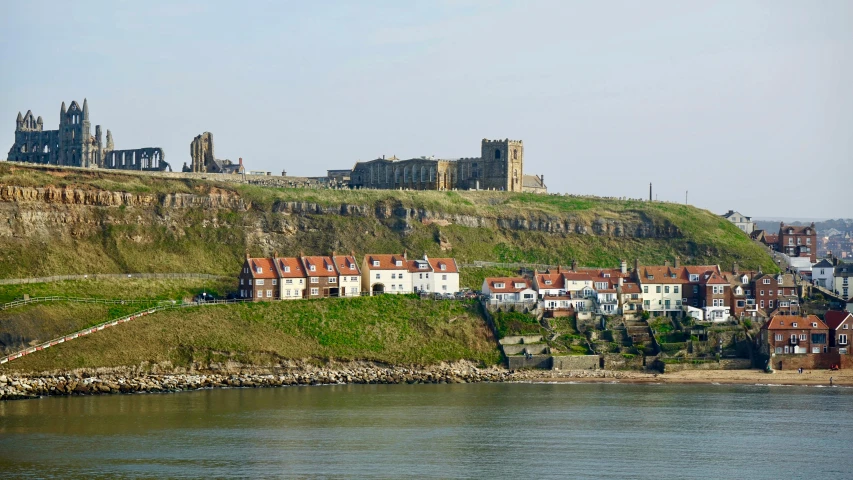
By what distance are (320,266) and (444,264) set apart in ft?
40.5

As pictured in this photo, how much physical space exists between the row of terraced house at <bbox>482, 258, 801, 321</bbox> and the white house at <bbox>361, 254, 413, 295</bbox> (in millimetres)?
7613

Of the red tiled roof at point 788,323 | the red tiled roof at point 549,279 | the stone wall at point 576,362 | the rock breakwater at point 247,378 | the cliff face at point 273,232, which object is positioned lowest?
the rock breakwater at point 247,378

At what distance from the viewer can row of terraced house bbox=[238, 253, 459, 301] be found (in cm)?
11081

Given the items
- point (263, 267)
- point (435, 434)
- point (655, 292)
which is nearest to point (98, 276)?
point (263, 267)

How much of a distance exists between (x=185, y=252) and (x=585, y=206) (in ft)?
165

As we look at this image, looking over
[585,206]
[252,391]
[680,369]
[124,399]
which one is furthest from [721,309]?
[124,399]

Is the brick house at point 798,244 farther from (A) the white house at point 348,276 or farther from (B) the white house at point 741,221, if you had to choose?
(A) the white house at point 348,276

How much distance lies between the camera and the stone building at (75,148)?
6048 inches

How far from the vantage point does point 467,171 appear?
158250 millimetres

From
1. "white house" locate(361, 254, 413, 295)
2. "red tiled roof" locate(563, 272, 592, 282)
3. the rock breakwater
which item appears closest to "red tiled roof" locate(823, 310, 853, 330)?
the rock breakwater

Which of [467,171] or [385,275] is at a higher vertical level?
[467,171]

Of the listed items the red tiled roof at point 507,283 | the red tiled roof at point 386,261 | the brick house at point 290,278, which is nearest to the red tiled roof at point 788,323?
the red tiled roof at point 507,283

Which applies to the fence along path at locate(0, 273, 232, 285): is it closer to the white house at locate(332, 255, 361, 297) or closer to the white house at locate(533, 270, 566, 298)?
the white house at locate(332, 255, 361, 297)

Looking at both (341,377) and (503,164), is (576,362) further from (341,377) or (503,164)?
(503,164)
